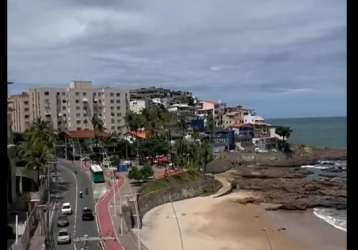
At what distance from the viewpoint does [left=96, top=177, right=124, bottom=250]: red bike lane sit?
1192 cm

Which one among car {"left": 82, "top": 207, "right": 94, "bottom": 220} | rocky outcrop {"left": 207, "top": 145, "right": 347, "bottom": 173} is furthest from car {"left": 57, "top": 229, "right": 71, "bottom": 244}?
rocky outcrop {"left": 207, "top": 145, "right": 347, "bottom": 173}

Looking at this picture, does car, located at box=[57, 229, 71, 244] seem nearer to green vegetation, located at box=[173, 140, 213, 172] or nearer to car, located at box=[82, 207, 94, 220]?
car, located at box=[82, 207, 94, 220]

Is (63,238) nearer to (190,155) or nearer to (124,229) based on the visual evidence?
(124,229)

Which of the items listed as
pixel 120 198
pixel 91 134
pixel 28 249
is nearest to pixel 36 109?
pixel 91 134

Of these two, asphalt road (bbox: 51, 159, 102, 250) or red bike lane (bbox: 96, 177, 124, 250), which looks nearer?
red bike lane (bbox: 96, 177, 124, 250)

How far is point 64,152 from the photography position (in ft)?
99.2

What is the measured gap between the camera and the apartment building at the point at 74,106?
34.7 m

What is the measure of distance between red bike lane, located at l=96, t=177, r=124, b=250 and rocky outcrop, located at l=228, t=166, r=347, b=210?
22.3 ft

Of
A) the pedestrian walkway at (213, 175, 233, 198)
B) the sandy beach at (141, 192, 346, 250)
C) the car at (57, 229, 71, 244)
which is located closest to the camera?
the car at (57, 229, 71, 244)

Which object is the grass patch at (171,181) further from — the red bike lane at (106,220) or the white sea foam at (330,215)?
the white sea foam at (330,215)

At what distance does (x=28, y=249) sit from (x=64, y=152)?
68.7 ft

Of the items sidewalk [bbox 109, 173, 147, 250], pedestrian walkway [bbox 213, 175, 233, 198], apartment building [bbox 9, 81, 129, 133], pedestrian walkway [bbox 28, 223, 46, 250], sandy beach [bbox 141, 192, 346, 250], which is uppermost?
apartment building [bbox 9, 81, 129, 133]

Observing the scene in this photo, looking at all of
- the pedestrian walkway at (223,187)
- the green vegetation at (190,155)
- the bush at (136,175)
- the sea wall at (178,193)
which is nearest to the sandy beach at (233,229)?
the sea wall at (178,193)
